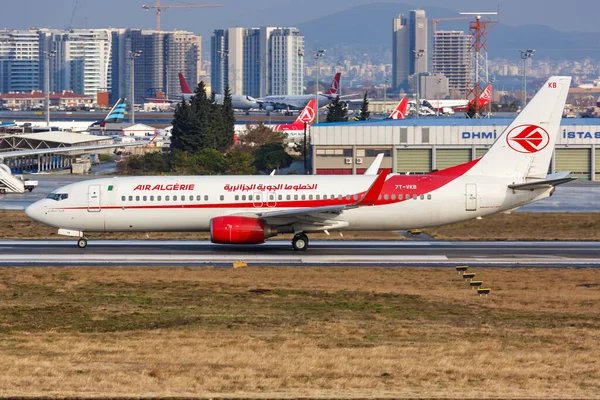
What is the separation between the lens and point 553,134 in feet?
152

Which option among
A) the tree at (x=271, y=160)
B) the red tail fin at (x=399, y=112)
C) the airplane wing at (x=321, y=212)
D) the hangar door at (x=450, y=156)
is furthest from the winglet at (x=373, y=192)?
the red tail fin at (x=399, y=112)

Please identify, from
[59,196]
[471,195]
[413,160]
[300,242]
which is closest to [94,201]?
[59,196]

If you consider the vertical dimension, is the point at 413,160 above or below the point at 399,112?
below

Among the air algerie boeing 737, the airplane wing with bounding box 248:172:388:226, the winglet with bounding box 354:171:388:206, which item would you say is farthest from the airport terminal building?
the winglet with bounding box 354:171:388:206

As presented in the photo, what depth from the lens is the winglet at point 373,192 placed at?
4372 cm

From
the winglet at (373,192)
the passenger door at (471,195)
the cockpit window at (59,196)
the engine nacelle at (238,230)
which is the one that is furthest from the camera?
the cockpit window at (59,196)

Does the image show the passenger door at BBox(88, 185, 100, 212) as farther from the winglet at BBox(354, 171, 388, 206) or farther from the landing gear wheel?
the winglet at BBox(354, 171, 388, 206)

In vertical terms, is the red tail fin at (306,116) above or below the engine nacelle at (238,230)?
above

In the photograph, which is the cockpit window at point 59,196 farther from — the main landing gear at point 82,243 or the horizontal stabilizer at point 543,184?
the horizontal stabilizer at point 543,184

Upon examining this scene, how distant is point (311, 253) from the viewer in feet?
150

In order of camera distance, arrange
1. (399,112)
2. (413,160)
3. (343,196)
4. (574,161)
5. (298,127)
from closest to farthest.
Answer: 1. (343,196)
2. (574,161)
3. (413,160)
4. (399,112)
5. (298,127)

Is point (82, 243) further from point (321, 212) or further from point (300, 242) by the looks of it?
point (321, 212)

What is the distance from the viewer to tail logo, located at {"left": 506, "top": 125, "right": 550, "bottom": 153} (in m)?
46.0

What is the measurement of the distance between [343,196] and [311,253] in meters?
2.96
